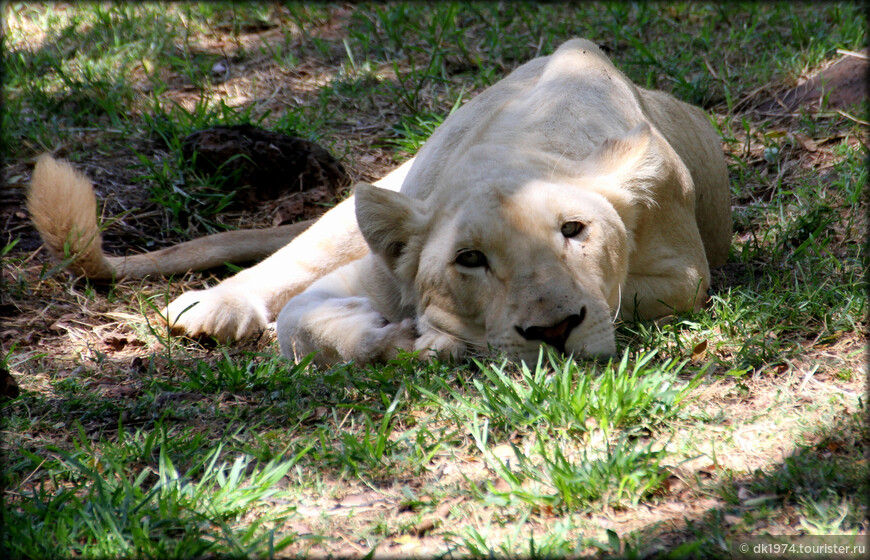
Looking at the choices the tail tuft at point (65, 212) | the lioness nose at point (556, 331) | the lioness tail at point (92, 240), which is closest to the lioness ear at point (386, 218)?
the lioness nose at point (556, 331)

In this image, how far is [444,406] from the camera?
9.80ft

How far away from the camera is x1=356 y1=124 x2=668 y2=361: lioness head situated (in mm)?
3188

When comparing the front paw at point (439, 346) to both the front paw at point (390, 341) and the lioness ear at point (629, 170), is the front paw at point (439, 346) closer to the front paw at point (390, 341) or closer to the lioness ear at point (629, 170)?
the front paw at point (390, 341)

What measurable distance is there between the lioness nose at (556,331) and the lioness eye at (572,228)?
35 cm

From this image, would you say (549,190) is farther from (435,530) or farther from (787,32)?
(787,32)

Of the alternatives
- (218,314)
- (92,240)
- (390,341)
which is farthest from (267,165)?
(390,341)

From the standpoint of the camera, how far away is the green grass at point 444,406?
7.87ft

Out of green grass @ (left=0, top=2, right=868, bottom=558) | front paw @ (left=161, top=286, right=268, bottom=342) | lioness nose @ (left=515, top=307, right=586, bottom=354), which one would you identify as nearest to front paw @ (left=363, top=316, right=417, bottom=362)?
green grass @ (left=0, top=2, right=868, bottom=558)

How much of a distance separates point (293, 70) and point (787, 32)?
3.92 meters

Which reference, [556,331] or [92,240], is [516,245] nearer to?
[556,331]

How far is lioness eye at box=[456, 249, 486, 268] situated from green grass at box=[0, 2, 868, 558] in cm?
43

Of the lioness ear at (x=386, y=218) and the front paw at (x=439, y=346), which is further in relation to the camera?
the lioness ear at (x=386, y=218)

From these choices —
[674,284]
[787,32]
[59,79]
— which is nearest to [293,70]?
[59,79]

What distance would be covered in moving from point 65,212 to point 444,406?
2657 millimetres
